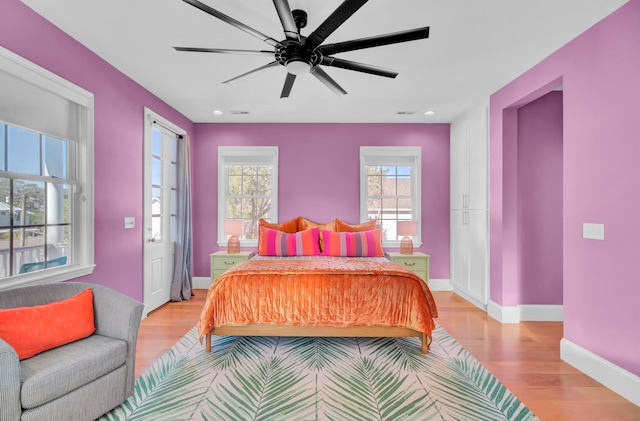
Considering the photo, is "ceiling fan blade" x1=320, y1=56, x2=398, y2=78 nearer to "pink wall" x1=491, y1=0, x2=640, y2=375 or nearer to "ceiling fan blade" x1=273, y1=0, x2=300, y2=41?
"ceiling fan blade" x1=273, y1=0, x2=300, y2=41

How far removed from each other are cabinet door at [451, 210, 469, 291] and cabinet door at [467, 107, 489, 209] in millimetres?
366

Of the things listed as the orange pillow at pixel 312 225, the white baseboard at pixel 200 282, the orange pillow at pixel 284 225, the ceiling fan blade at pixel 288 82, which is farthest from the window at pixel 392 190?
the white baseboard at pixel 200 282

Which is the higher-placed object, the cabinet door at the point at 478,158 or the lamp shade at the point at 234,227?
the cabinet door at the point at 478,158

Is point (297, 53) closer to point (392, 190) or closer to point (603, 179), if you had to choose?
point (603, 179)

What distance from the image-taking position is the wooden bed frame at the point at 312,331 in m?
2.81

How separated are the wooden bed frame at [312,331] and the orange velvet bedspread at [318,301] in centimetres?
5

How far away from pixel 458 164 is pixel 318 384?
12.3ft

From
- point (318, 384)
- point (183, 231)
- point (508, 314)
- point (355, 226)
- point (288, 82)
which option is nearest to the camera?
point (318, 384)

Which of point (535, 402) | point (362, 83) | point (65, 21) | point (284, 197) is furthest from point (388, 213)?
point (65, 21)

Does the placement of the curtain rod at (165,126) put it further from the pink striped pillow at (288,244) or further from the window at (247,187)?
the pink striped pillow at (288,244)

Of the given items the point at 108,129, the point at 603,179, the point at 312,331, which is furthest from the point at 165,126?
A: the point at 603,179

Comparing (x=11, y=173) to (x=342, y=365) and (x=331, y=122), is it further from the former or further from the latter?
(x=331, y=122)

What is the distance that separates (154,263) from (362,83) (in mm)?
3254

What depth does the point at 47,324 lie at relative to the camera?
1.84 metres
